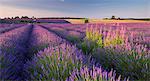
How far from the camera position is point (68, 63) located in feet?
15.4

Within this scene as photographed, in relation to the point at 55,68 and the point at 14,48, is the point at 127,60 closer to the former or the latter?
the point at 55,68

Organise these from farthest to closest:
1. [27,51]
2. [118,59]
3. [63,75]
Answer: [27,51], [118,59], [63,75]

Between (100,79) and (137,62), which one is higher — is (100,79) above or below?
above

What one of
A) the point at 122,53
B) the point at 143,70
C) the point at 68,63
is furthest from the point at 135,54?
the point at 68,63

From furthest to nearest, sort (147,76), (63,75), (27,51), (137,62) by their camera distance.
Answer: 1. (27,51)
2. (137,62)
3. (147,76)
4. (63,75)

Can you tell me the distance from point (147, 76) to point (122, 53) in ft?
3.82

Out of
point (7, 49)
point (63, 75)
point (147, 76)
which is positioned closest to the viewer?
point (63, 75)

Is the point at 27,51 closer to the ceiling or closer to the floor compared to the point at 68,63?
closer to the floor

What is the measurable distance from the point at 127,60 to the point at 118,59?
336 mm

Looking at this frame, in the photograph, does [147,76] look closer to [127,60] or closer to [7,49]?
[127,60]

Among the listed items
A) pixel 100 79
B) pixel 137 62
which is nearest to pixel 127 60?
pixel 137 62

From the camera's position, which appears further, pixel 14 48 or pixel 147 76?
pixel 14 48

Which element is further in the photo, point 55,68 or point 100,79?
point 55,68

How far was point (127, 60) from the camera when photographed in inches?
235
